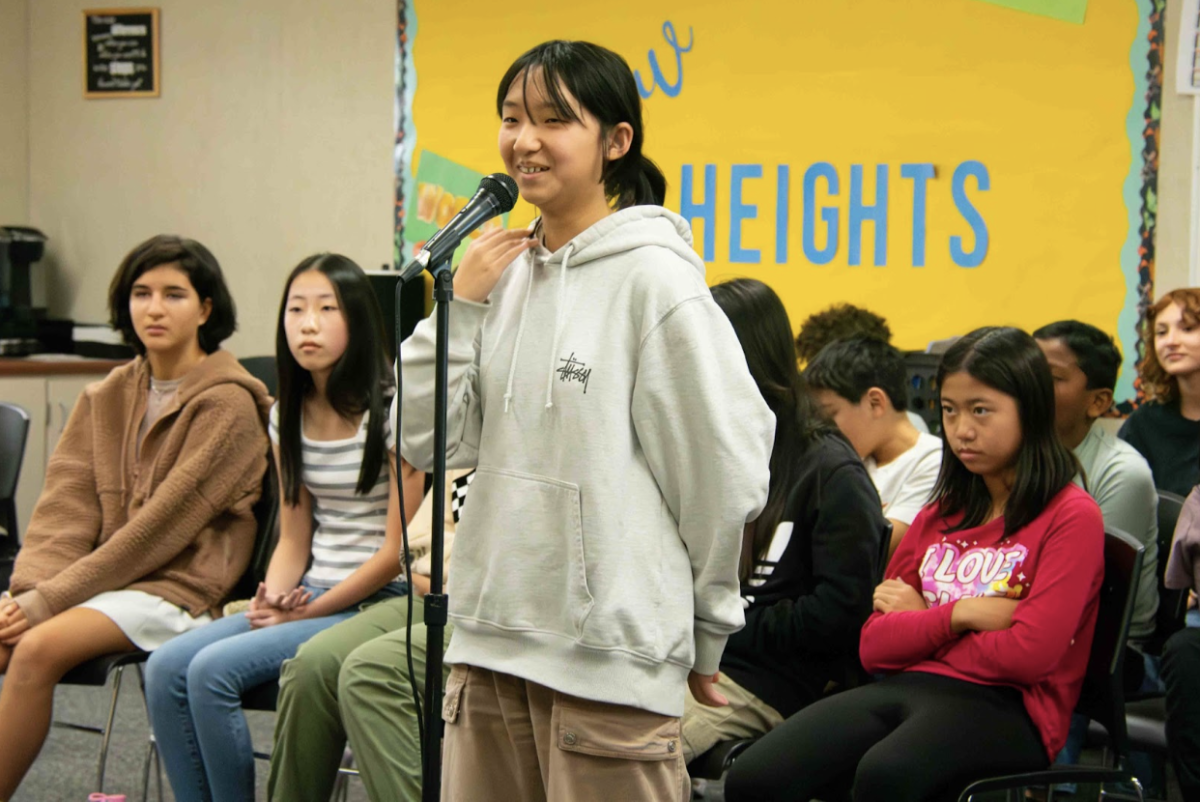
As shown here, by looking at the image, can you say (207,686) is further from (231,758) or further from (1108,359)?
(1108,359)

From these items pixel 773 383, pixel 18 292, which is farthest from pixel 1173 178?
pixel 18 292

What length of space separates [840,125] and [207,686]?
2.76 metres

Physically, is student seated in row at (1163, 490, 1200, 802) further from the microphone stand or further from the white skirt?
the white skirt

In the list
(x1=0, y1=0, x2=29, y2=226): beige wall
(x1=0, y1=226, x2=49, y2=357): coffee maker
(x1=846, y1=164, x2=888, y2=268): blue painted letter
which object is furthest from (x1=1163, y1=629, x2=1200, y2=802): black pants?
(x1=0, y1=0, x2=29, y2=226): beige wall

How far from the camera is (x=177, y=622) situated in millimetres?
2389

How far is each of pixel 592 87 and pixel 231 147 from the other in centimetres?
383

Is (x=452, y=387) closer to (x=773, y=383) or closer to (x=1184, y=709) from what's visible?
(x=773, y=383)

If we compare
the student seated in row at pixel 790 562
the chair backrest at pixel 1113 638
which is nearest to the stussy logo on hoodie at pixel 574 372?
the student seated in row at pixel 790 562

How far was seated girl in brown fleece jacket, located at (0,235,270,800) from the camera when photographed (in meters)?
2.31

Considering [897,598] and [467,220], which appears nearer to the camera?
[467,220]

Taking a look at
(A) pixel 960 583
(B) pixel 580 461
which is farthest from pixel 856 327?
(B) pixel 580 461

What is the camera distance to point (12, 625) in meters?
2.34

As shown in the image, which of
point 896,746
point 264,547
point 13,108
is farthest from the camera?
point 13,108

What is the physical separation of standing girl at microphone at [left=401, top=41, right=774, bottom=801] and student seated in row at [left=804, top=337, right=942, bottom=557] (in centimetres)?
132
